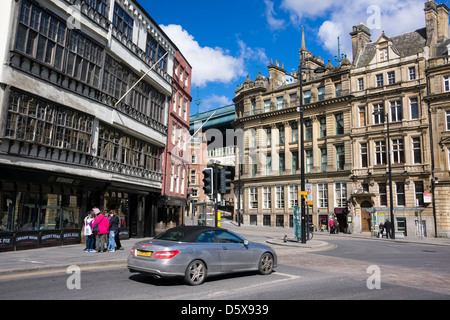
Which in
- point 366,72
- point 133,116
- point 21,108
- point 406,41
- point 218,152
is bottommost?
point 21,108

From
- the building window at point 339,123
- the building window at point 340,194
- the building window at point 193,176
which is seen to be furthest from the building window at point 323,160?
the building window at point 193,176

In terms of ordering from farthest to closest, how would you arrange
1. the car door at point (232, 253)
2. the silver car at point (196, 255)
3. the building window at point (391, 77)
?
the building window at point (391, 77)
the car door at point (232, 253)
the silver car at point (196, 255)

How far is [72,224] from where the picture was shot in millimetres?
18922

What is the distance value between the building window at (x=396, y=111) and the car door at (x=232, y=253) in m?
38.1

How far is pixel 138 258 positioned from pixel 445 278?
27.8 ft

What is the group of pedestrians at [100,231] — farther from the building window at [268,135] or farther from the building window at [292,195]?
the building window at [268,135]

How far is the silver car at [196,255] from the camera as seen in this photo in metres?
8.30

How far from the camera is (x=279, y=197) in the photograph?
52.4m

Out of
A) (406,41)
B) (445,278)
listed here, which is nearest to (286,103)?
(406,41)

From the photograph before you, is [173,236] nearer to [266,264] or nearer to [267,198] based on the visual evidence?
[266,264]

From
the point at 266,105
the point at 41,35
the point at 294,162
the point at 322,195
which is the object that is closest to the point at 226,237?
the point at 41,35

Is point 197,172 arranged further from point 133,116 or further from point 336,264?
point 336,264

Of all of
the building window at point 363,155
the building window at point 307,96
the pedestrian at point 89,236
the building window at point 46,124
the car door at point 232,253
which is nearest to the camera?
the car door at point 232,253

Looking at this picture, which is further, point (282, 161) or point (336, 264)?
point (282, 161)
